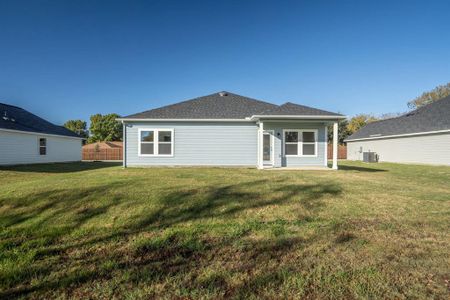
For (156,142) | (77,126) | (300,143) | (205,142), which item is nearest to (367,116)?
(300,143)

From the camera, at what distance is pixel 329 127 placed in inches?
1476

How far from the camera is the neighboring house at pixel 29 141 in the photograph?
630 inches

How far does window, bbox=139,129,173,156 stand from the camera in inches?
539

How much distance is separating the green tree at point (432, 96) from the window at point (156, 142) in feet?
141

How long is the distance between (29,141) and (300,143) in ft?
63.0

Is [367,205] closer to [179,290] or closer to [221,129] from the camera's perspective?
[179,290]

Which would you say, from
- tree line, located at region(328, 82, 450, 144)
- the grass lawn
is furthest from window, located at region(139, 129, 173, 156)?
tree line, located at region(328, 82, 450, 144)

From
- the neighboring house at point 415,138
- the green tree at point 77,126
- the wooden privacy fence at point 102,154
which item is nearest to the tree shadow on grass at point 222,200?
the neighboring house at point 415,138

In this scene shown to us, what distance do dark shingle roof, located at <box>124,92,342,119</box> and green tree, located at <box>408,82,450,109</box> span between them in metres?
37.1

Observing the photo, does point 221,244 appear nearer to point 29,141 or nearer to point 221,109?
point 221,109

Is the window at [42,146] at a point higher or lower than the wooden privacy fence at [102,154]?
higher

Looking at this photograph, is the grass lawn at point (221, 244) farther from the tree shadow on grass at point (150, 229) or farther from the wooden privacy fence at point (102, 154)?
the wooden privacy fence at point (102, 154)

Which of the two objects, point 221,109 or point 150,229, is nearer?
point 150,229

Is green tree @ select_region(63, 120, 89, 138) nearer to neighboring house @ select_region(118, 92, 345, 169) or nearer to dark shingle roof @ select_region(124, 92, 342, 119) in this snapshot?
dark shingle roof @ select_region(124, 92, 342, 119)
